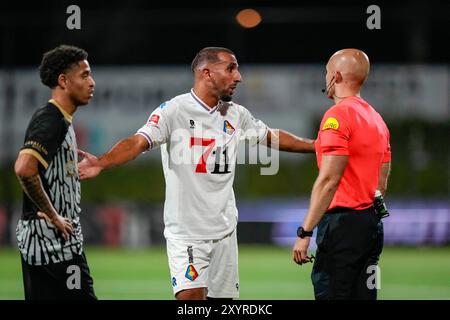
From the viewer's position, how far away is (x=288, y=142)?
317 inches

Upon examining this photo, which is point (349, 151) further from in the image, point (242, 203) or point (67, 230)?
point (242, 203)

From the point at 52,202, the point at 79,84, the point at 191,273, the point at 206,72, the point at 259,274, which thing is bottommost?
the point at 259,274

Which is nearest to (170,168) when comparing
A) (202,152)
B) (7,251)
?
(202,152)

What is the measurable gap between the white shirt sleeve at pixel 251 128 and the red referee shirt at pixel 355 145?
4.40ft

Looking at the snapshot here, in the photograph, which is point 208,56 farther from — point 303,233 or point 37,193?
point 37,193

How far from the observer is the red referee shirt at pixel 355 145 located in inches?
256

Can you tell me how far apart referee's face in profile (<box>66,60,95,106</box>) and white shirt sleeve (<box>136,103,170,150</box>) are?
26.2 inches

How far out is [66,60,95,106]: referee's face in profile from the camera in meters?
6.63

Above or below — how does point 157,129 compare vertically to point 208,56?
below

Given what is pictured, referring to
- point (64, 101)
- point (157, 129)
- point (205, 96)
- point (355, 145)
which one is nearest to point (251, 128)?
point (205, 96)

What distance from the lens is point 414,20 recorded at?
2162 centimetres

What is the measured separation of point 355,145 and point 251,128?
161 centimetres

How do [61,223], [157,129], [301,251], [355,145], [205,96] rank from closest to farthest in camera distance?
[61,223] < [301,251] < [355,145] < [157,129] < [205,96]
